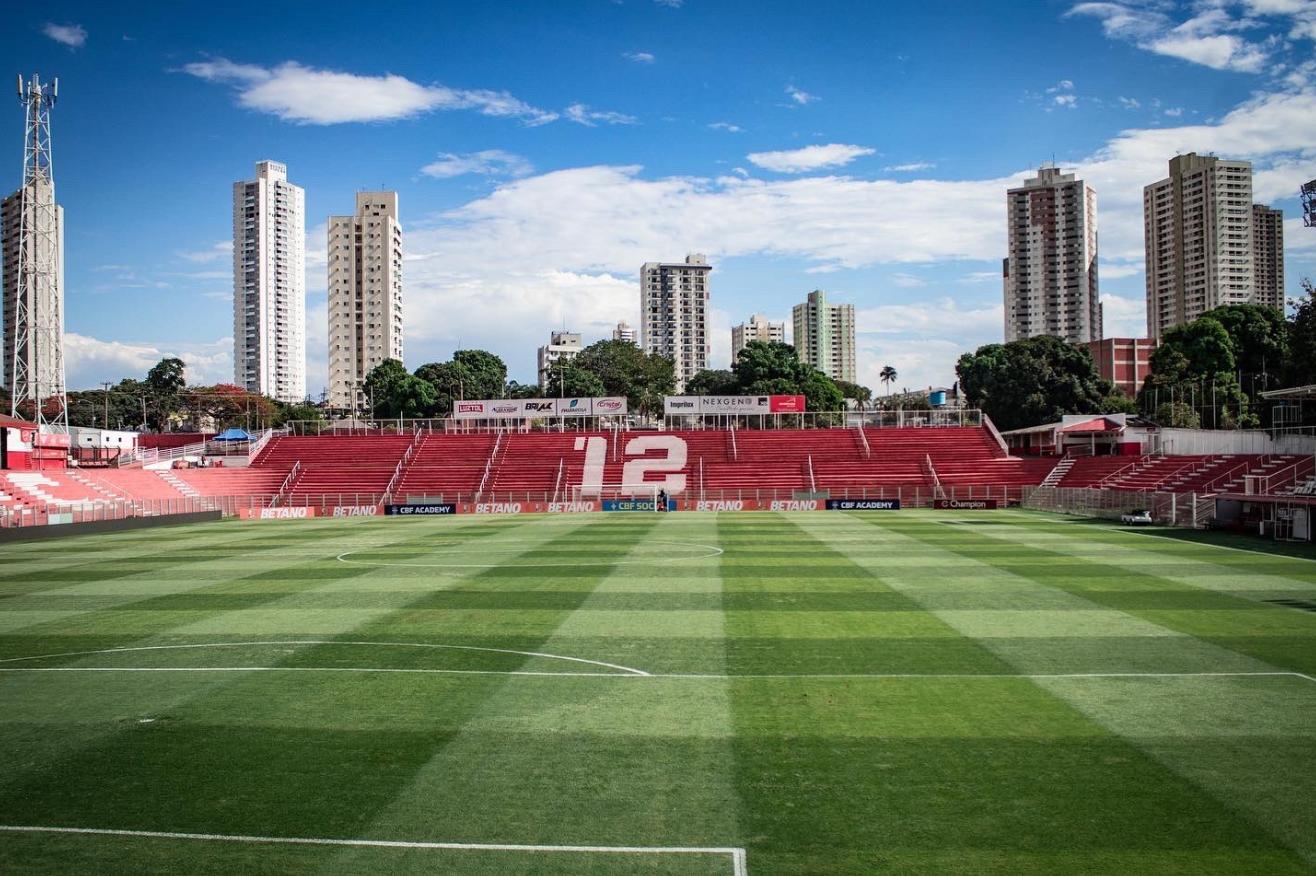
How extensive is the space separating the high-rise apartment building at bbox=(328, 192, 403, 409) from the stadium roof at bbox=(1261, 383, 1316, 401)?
141681 mm

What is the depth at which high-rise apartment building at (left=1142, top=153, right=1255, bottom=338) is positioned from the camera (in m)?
179

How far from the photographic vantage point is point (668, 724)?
38.7ft

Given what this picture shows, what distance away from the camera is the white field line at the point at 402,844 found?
26.6ft

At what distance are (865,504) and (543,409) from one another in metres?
28.1

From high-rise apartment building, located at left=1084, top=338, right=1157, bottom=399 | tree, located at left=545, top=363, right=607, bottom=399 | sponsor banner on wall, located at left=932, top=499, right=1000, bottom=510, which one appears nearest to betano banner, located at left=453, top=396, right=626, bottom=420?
sponsor banner on wall, located at left=932, top=499, right=1000, bottom=510

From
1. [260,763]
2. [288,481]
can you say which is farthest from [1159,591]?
[288,481]

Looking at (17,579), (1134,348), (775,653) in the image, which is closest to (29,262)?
(17,579)

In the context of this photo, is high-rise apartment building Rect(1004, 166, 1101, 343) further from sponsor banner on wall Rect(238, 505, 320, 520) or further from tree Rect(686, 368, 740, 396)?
sponsor banner on wall Rect(238, 505, 320, 520)

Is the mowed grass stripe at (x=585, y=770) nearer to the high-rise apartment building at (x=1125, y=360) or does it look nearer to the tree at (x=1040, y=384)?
the tree at (x=1040, y=384)

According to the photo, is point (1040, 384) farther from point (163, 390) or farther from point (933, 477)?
point (163, 390)

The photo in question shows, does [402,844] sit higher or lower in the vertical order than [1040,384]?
lower

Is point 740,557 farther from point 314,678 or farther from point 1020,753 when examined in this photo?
point 1020,753

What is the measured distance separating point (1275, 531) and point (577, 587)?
2638cm

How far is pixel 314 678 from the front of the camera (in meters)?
14.3
